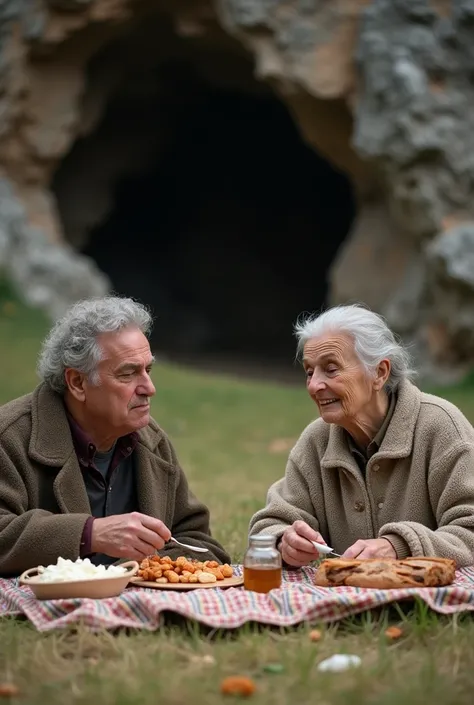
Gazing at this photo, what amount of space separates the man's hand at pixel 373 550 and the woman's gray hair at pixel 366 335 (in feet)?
1.91

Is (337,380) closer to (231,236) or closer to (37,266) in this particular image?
(37,266)

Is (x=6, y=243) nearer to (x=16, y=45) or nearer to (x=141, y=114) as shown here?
(x=16, y=45)

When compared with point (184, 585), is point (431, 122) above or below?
above

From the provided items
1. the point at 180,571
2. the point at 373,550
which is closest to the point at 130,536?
the point at 180,571

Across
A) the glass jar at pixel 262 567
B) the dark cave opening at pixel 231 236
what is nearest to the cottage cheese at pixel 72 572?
the glass jar at pixel 262 567

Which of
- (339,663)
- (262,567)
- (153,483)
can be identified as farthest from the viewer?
(153,483)

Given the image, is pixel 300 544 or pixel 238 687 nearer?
pixel 238 687

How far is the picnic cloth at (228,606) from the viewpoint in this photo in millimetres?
2689

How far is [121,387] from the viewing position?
330 centimetres

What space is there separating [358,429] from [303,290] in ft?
53.2

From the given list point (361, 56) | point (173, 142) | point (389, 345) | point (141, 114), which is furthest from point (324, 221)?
point (389, 345)

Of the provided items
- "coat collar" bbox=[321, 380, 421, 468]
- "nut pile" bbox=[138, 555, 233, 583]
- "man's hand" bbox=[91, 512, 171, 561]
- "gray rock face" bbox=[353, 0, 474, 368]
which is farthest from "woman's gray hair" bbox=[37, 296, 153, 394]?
"gray rock face" bbox=[353, 0, 474, 368]

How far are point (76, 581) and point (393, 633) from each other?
2.87 feet

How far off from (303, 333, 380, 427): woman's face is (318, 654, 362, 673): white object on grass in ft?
3.37
